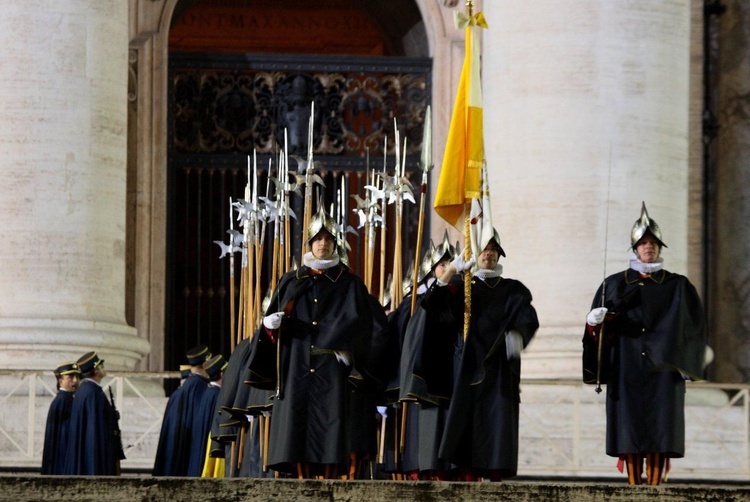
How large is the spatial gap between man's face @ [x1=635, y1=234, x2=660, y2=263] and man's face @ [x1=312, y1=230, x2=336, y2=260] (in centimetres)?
181

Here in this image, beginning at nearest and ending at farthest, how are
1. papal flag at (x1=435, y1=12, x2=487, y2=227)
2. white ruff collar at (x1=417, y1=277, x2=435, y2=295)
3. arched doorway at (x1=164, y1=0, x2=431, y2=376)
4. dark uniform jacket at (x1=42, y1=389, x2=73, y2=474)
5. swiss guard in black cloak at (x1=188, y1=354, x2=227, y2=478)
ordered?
papal flag at (x1=435, y1=12, x2=487, y2=227)
white ruff collar at (x1=417, y1=277, x2=435, y2=295)
dark uniform jacket at (x1=42, y1=389, x2=73, y2=474)
swiss guard in black cloak at (x1=188, y1=354, x2=227, y2=478)
arched doorway at (x1=164, y1=0, x2=431, y2=376)

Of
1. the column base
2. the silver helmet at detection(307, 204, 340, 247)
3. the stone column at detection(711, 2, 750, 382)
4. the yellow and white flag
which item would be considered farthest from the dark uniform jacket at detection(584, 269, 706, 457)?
the stone column at detection(711, 2, 750, 382)

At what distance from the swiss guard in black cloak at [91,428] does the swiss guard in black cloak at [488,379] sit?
363 centimetres

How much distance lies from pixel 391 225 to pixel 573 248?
3.48 metres

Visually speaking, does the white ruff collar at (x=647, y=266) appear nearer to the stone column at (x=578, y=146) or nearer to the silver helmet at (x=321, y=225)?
the silver helmet at (x=321, y=225)

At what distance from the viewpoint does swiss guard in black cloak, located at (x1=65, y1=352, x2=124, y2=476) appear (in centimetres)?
1498

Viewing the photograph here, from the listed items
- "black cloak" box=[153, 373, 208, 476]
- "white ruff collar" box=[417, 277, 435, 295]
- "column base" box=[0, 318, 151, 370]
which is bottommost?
"black cloak" box=[153, 373, 208, 476]

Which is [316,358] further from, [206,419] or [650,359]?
[206,419]

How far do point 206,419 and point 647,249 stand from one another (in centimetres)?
425

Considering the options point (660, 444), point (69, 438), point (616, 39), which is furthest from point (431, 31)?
point (660, 444)

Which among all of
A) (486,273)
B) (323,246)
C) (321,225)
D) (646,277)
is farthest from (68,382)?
(646,277)

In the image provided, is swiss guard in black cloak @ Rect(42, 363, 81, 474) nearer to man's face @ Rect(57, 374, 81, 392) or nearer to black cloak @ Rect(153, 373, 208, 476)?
man's face @ Rect(57, 374, 81, 392)

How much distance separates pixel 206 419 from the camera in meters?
15.7

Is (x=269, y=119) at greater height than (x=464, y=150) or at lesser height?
greater
